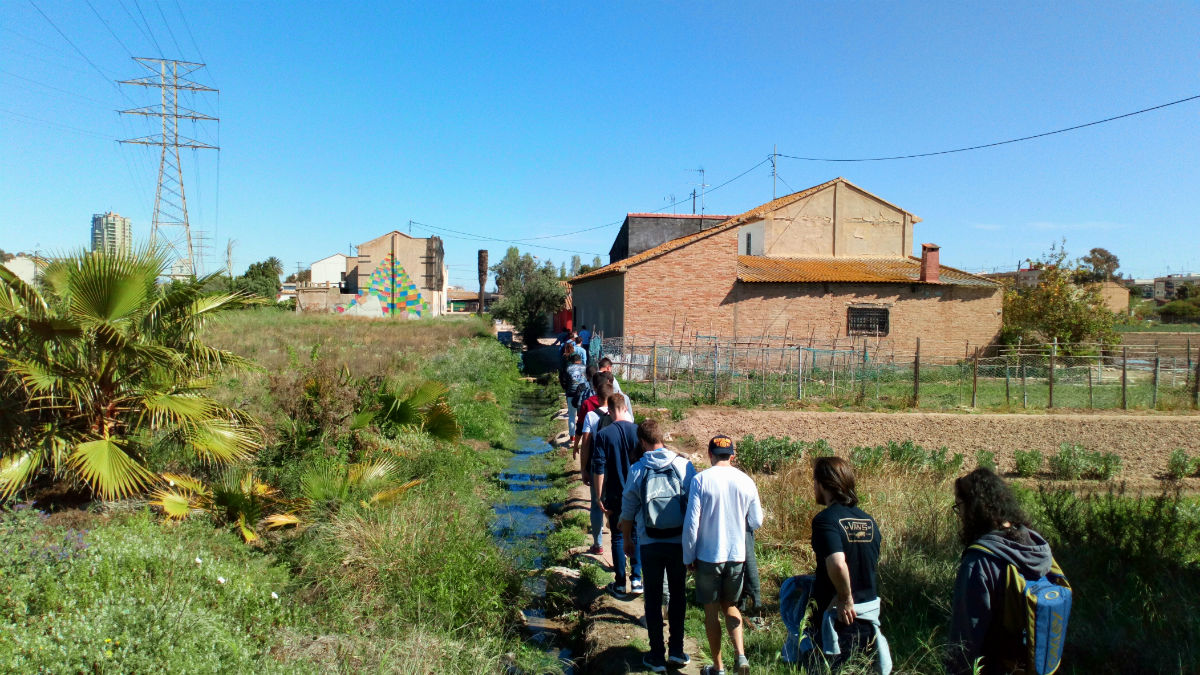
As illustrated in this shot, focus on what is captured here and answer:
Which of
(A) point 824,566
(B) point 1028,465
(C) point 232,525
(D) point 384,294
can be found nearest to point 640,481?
(A) point 824,566

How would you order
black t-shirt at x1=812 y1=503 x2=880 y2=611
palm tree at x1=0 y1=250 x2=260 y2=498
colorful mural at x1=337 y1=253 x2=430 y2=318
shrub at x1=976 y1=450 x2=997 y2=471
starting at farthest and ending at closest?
colorful mural at x1=337 y1=253 x2=430 y2=318, shrub at x1=976 y1=450 x2=997 y2=471, palm tree at x1=0 y1=250 x2=260 y2=498, black t-shirt at x1=812 y1=503 x2=880 y2=611

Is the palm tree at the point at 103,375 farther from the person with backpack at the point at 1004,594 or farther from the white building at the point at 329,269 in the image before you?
the white building at the point at 329,269

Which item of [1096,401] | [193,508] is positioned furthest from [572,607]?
[1096,401]

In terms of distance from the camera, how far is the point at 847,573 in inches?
161

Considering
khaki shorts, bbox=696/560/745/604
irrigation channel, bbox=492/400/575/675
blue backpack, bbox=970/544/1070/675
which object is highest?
blue backpack, bbox=970/544/1070/675

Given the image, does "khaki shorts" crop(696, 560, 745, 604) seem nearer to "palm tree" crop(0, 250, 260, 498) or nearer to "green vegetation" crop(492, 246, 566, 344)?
"palm tree" crop(0, 250, 260, 498)

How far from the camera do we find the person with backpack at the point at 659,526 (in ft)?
17.0

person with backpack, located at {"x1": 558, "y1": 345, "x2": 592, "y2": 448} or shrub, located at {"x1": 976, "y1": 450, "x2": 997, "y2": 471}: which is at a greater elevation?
person with backpack, located at {"x1": 558, "y1": 345, "x2": 592, "y2": 448}

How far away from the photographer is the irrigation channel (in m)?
6.72

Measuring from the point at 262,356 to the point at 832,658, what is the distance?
2305 cm

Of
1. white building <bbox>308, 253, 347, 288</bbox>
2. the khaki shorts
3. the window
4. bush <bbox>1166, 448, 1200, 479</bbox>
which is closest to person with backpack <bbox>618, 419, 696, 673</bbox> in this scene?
the khaki shorts

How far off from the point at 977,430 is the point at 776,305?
43.5 feet

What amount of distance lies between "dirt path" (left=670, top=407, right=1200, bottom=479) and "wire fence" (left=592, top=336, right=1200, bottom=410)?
1.68 meters

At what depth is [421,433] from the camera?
36.4 ft
